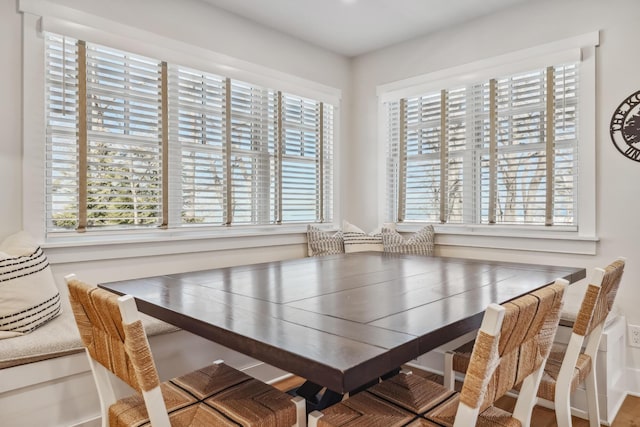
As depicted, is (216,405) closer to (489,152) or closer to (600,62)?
(489,152)

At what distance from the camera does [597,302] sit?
60.7 inches

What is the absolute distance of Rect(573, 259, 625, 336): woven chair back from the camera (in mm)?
1475

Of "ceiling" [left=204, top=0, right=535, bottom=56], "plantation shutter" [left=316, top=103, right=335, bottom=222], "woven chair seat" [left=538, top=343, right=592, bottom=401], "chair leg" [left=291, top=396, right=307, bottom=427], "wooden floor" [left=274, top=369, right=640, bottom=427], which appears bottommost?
"wooden floor" [left=274, top=369, right=640, bottom=427]

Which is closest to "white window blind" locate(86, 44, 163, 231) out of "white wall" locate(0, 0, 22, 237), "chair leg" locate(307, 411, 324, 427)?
"white wall" locate(0, 0, 22, 237)

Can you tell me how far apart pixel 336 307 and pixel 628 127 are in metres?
2.46

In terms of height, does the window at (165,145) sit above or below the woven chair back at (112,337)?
above

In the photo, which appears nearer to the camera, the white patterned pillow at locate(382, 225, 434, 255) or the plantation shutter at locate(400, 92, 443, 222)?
the white patterned pillow at locate(382, 225, 434, 255)

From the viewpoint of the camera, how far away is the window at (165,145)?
97.9 inches

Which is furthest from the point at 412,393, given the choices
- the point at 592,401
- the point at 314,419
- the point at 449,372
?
the point at 592,401

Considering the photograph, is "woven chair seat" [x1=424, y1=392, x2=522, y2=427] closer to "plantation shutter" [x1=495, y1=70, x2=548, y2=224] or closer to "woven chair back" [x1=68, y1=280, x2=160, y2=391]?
"woven chair back" [x1=68, y1=280, x2=160, y2=391]

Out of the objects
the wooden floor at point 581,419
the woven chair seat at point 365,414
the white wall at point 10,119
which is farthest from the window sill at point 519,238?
the white wall at point 10,119

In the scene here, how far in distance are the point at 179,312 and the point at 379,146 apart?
310 cm

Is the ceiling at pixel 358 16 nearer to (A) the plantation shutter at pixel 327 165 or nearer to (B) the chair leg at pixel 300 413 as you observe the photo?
(A) the plantation shutter at pixel 327 165

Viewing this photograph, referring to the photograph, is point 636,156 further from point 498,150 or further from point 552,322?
point 552,322
